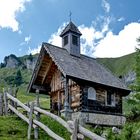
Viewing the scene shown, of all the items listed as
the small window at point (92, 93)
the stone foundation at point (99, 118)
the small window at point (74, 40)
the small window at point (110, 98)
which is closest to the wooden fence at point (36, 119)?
the stone foundation at point (99, 118)

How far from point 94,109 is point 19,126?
1163cm

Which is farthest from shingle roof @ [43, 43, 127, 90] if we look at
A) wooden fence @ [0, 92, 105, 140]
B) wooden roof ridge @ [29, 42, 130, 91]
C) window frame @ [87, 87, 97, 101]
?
wooden fence @ [0, 92, 105, 140]

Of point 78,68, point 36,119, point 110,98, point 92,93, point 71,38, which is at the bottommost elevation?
point 36,119

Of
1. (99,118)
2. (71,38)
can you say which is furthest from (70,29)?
(99,118)

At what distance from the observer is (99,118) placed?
114 feet

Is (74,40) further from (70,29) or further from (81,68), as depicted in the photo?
(81,68)

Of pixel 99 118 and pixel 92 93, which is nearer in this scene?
pixel 99 118

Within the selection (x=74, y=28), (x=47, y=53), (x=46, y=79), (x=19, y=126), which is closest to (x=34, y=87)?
(x=46, y=79)

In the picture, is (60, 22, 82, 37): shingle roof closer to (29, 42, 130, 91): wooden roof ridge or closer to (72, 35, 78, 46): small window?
(72, 35, 78, 46): small window

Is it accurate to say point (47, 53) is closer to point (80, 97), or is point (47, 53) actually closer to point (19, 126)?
point (80, 97)

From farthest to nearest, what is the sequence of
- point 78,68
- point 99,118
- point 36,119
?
1. point 78,68
2. point 99,118
3. point 36,119

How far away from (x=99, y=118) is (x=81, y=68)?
4.71 m

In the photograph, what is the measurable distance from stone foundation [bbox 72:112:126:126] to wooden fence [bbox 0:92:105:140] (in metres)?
6.64

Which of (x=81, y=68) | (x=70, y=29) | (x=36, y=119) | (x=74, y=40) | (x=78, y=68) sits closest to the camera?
(x=36, y=119)
